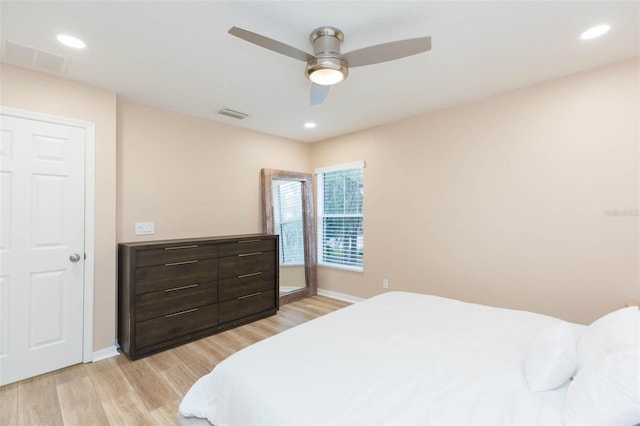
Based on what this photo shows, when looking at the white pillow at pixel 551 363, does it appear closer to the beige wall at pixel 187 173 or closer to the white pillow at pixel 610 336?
the white pillow at pixel 610 336

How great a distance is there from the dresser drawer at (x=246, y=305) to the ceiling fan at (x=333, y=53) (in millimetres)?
2607

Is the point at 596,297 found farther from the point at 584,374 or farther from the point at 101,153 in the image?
the point at 101,153

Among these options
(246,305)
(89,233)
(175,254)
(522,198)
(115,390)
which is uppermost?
(522,198)

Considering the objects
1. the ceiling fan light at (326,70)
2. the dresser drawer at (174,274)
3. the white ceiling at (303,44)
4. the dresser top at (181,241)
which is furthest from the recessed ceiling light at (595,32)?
the dresser drawer at (174,274)

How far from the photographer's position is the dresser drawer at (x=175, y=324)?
2.71 meters

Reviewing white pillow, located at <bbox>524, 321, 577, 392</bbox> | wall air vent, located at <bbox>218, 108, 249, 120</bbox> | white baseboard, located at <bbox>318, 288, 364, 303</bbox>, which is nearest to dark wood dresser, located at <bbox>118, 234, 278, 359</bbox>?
white baseboard, located at <bbox>318, 288, 364, 303</bbox>

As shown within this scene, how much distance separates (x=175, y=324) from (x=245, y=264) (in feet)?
3.19

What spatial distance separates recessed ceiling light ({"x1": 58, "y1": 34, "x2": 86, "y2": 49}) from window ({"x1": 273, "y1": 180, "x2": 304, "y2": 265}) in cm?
266

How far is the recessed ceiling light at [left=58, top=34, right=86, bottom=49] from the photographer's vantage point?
200 cm

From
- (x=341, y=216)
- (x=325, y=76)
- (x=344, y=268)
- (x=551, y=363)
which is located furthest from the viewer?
(x=341, y=216)

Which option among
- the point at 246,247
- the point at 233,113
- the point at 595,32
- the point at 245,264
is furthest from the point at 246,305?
the point at 595,32

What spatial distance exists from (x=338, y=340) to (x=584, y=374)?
1032 millimetres

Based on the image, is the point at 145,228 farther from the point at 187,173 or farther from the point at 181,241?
the point at 187,173

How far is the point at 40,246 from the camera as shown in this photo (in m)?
2.42
